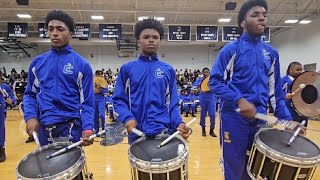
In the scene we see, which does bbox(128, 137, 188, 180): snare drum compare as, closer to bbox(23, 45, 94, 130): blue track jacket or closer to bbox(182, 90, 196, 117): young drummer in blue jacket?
bbox(23, 45, 94, 130): blue track jacket

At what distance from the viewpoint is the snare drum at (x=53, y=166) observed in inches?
64.9

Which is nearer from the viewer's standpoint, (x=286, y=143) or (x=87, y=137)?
(x=286, y=143)

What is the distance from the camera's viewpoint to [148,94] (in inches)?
92.7

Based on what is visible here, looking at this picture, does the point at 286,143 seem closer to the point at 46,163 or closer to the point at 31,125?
the point at 46,163

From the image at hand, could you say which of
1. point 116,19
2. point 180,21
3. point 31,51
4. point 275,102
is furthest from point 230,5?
point 31,51

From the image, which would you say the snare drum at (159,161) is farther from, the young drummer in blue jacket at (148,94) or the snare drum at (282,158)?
the snare drum at (282,158)

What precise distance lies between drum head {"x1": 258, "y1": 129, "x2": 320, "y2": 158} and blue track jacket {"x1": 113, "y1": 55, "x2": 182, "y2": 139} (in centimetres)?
76

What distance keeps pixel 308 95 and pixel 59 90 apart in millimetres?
3373

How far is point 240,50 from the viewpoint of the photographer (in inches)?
94.9

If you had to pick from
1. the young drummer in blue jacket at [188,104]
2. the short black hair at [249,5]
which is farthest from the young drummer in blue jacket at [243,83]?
the young drummer in blue jacket at [188,104]

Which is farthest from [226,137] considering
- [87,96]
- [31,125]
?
[31,125]

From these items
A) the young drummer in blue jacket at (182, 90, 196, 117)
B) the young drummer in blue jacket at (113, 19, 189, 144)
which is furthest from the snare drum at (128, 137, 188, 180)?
the young drummer in blue jacket at (182, 90, 196, 117)

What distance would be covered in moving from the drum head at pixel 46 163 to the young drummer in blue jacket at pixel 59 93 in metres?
0.37

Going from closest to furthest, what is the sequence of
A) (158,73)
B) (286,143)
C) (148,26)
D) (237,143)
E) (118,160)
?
(286,143)
(237,143)
(158,73)
(148,26)
(118,160)
